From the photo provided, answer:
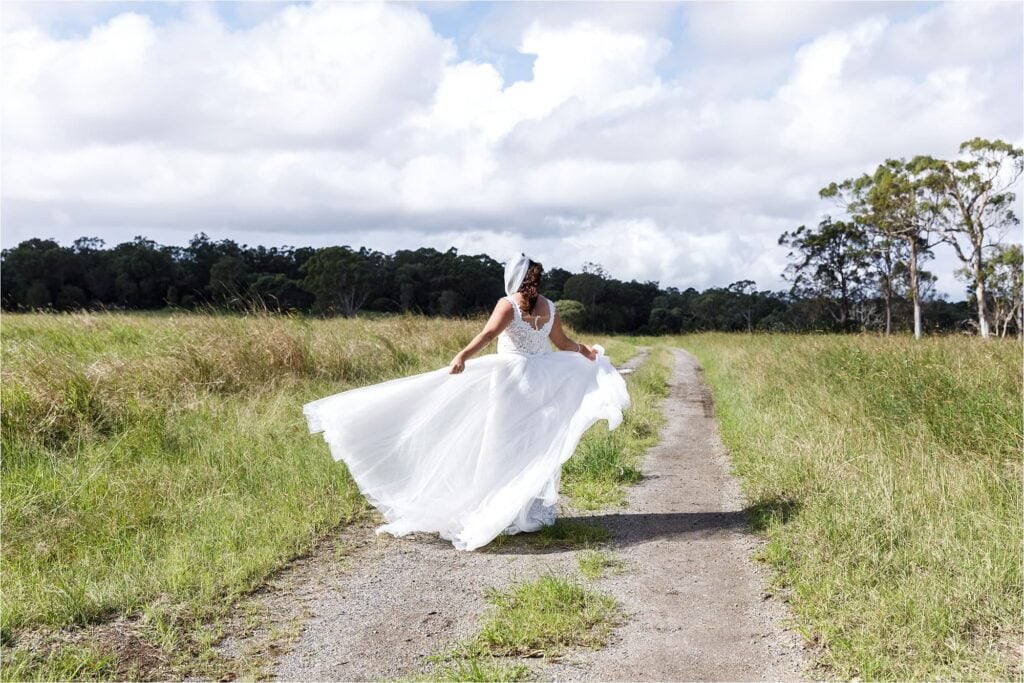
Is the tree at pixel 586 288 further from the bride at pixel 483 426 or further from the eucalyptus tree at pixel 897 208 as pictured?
the bride at pixel 483 426

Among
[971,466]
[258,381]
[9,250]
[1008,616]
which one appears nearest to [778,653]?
[1008,616]

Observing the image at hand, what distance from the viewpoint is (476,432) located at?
266 inches

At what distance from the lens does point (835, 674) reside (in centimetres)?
409

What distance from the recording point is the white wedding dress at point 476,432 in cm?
652

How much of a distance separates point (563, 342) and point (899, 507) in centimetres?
305

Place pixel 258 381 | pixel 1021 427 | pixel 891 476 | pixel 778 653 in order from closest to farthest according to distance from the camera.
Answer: pixel 778 653 < pixel 891 476 < pixel 1021 427 < pixel 258 381

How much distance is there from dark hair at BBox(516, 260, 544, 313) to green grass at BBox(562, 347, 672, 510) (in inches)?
81.3

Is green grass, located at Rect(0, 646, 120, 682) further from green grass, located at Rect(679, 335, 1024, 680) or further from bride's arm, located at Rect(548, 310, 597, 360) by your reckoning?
bride's arm, located at Rect(548, 310, 597, 360)

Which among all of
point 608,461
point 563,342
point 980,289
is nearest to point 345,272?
point 980,289

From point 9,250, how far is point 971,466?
3693 centimetres

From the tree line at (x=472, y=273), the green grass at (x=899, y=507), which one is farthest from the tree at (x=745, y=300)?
the green grass at (x=899, y=507)

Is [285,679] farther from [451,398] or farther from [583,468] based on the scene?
[583,468]

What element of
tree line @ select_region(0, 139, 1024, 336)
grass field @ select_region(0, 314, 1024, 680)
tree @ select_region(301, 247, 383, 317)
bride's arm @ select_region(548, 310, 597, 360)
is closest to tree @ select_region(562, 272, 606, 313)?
tree line @ select_region(0, 139, 1024, 336)

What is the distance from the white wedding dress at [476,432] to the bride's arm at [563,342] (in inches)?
5.9
